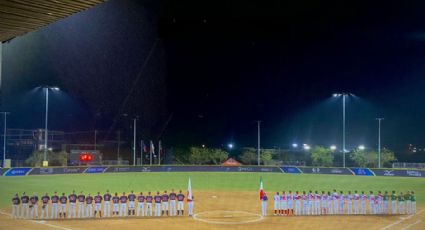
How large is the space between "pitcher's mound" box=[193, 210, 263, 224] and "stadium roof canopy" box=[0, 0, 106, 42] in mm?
13304

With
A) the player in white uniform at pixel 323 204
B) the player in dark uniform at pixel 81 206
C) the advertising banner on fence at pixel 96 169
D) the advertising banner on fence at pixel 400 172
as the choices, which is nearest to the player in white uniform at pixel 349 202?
the player in white uniform at pixel 323 204

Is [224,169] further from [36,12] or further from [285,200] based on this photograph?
[36,12]

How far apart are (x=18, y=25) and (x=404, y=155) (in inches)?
3494

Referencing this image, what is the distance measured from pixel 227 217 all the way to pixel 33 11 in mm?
15543

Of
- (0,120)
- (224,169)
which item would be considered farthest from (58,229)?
(0,120)

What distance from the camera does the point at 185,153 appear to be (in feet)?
291

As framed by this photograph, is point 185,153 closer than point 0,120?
Yes

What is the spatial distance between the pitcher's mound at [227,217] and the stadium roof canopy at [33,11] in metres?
13.3

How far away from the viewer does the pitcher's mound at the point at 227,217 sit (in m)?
23.0

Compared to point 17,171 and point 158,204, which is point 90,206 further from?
point 17,171

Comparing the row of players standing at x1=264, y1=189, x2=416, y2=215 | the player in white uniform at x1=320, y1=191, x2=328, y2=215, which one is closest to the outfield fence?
the row of players standing at x1=264, y1=189, x2=416, y2=215

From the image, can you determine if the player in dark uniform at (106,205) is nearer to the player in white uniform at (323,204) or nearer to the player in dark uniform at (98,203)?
the player in dark uniform at (98,203)

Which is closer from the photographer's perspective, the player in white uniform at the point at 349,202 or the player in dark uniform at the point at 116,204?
the player in dark uniform at the point at 116,204

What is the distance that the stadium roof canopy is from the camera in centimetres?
1230
